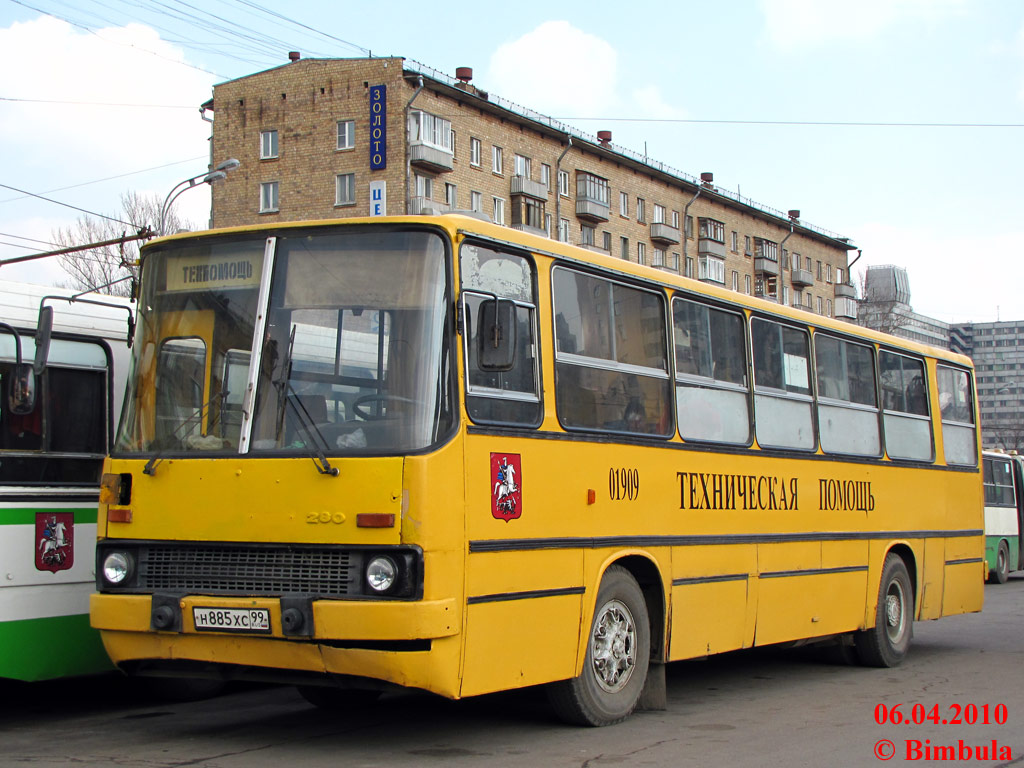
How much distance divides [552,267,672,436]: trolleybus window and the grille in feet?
5.90

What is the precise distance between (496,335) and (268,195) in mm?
44608

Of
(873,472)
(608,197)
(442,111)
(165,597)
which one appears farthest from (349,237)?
(608,197)

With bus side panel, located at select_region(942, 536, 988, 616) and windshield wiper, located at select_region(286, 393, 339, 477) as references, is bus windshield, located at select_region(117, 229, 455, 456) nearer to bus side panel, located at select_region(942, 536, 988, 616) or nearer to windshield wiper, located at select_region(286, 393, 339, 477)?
windshield wiper, located at select_region(286, 393, 339, 477)

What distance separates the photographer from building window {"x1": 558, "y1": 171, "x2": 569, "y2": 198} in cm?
5659

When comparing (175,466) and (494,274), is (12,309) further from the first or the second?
(494,274)

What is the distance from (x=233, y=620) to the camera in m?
6.80

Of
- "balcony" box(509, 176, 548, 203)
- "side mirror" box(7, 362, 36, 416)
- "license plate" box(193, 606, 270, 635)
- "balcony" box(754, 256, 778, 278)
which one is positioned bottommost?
"license plate" box(193, 606, 270, 635)

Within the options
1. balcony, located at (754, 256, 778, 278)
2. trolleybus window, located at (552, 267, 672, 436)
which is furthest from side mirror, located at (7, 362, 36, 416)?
balcony, located at (754, 256, 778, 278)

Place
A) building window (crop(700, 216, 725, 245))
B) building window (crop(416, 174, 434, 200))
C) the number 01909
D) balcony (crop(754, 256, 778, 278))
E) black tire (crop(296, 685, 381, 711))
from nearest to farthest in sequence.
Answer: the number 01909
black tire (crop(296, 685, 381, 711))
building window (crop(416, 174, 434, 200))
building window (crop(700, 216, 725, 245))
balcony (crop(754, 256, 778, 278))

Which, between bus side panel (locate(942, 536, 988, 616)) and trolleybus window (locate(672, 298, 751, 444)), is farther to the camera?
bus side panel (locate(942, 536, 988, 616))

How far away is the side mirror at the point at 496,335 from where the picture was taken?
6.91 metres

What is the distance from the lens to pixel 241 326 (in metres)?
7.23

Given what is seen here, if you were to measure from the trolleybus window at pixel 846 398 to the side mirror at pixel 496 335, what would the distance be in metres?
4.85

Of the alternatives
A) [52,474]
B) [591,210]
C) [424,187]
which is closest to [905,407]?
[52,474]
